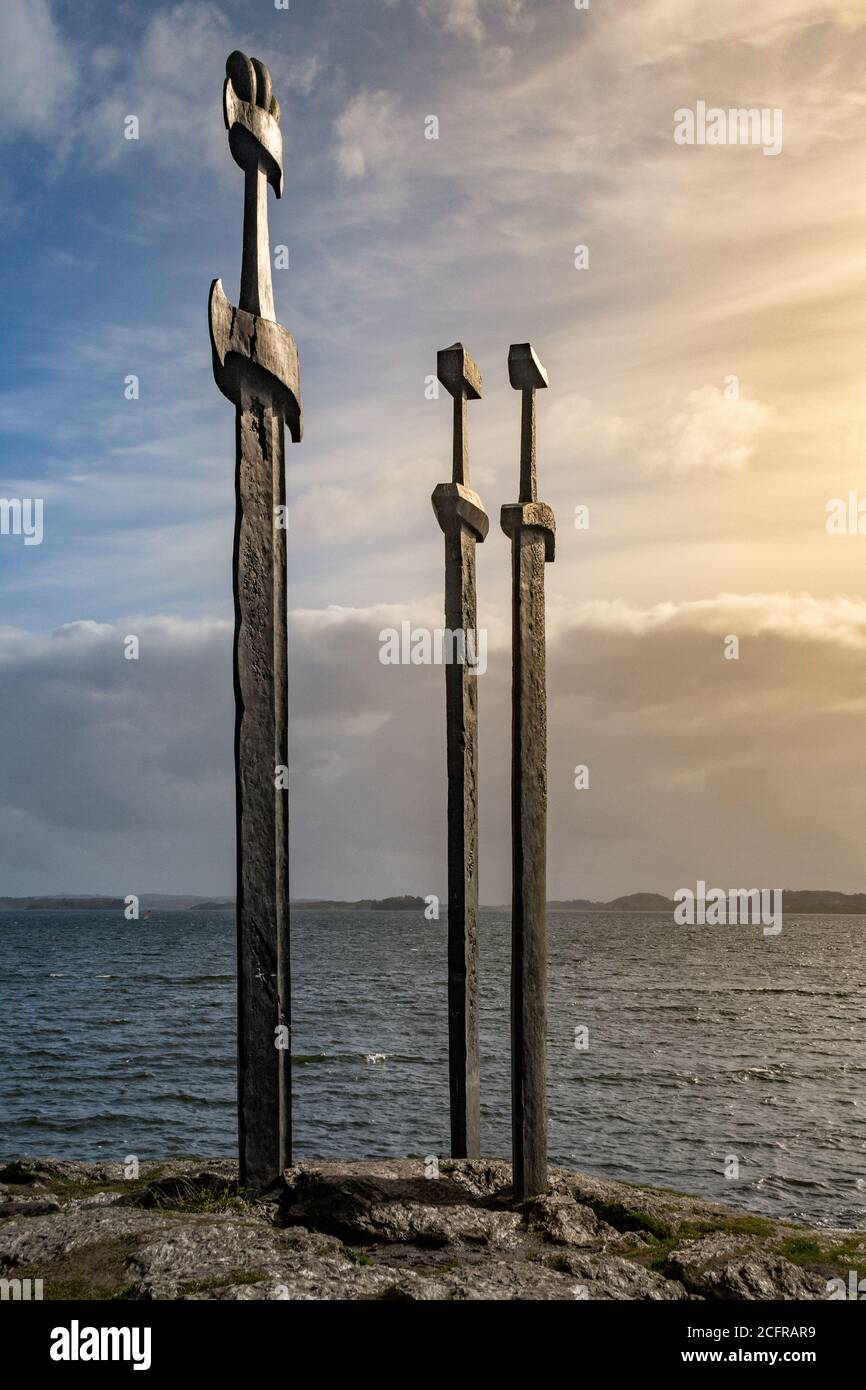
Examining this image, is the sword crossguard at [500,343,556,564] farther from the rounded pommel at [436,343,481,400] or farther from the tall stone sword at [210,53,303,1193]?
the tall stone sword at [210,53,303,1193]

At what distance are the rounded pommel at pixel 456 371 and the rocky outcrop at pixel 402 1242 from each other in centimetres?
655

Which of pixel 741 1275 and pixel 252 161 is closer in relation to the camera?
pixel 741 1275

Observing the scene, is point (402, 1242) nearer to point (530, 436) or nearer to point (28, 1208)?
point (28, 1208)

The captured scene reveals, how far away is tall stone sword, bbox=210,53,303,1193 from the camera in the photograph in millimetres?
7496

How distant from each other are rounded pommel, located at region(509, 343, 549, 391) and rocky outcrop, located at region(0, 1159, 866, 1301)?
6634 mm

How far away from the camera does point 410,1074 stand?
87.2 feet

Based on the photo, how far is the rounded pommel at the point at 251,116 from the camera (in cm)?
805

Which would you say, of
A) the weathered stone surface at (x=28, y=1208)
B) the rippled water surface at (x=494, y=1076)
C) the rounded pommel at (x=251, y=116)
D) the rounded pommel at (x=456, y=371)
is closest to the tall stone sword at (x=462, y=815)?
the rounded pommel at (x=456, y=371)

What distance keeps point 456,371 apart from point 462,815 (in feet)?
12.9

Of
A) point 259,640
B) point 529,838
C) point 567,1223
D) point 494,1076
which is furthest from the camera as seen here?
point 494,1076

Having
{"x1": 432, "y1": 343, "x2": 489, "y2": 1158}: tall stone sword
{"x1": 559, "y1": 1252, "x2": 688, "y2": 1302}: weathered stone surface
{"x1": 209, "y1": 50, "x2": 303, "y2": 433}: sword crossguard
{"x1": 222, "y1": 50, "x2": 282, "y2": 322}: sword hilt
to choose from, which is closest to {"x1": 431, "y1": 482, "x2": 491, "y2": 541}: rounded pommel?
{"x1": 432, "y1": 343, "x2": 489, "y2": 1158}: tall stone sword

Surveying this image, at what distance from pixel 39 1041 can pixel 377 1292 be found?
32.1 metres

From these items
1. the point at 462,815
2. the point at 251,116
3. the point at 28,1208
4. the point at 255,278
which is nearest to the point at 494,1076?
the point at 462,815

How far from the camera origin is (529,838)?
880 centimetres
